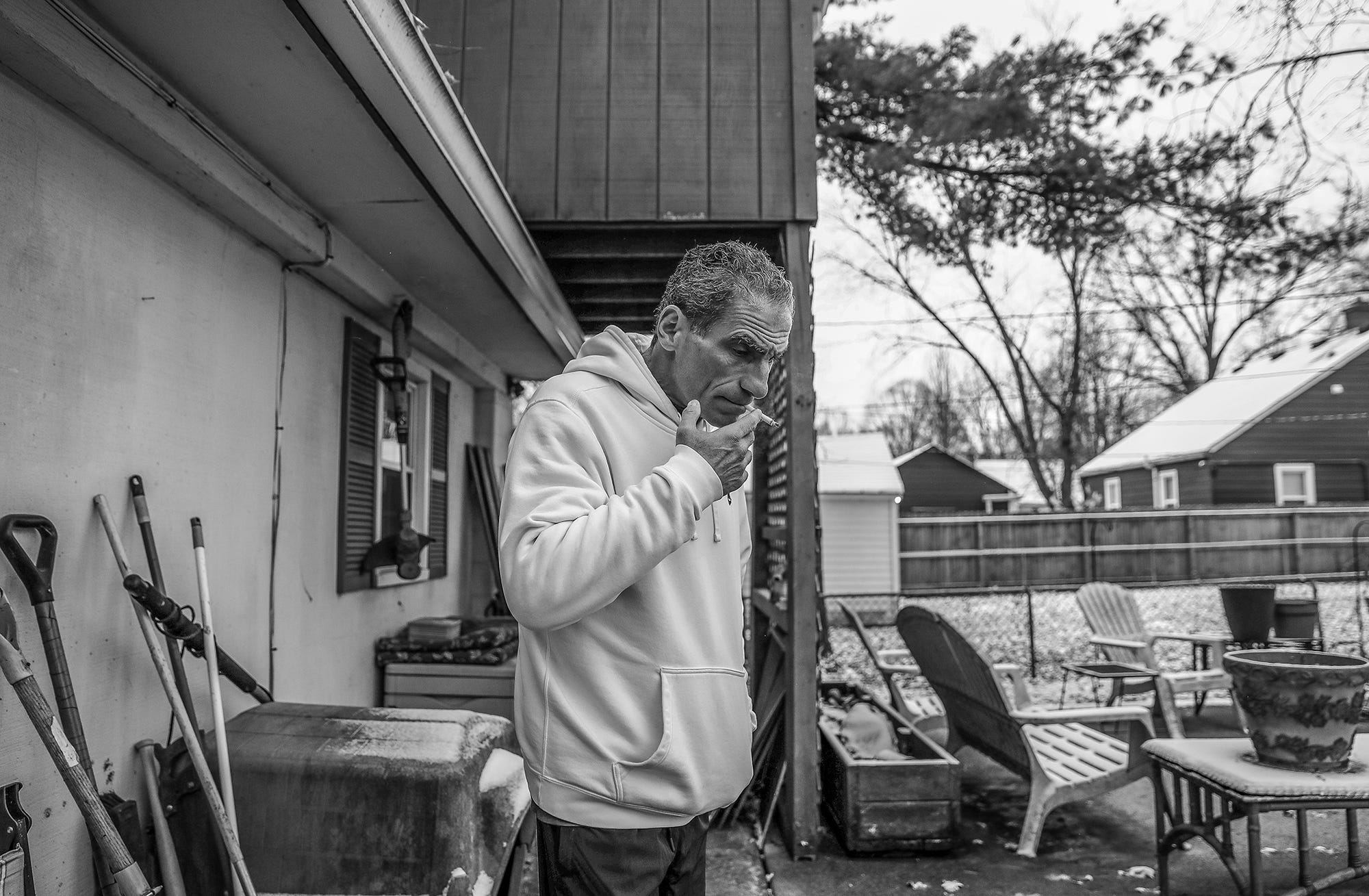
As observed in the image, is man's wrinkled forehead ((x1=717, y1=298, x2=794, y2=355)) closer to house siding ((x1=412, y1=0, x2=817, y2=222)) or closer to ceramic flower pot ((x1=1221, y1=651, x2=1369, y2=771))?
ceramic flower pot ((x1=1221, y1=651, x2=1369, y2=771))

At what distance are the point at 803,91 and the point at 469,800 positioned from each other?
3794 millimetres

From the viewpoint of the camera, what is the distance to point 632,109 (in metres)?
4.72

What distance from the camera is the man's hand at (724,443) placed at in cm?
136

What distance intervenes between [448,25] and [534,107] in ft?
2.27

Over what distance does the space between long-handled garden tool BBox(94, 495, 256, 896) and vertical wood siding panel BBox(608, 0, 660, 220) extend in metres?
2.98

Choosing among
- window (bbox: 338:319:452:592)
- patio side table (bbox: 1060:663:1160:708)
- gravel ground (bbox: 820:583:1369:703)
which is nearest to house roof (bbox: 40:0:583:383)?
window (bbox: 338:319:452:592)

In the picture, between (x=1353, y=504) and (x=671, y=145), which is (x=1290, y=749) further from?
(x=1353, y=504)

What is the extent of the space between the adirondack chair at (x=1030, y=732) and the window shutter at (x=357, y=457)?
2.90 m

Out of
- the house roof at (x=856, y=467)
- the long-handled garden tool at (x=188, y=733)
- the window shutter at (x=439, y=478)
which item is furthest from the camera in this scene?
the house roof at (x=856, y=467)

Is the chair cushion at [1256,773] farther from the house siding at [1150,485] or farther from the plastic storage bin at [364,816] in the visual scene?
the house siding at [1150,485]

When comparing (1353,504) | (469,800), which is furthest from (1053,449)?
(469,800)

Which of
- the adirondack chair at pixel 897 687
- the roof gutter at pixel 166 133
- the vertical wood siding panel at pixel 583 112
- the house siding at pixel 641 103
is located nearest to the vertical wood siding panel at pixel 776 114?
the house siding at pixel 641 103

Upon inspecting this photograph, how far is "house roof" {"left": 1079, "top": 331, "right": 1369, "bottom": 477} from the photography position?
21.6 metres

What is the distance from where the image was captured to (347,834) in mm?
2398
